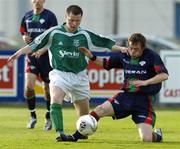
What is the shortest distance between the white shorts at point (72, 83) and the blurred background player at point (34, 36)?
240 centimetres

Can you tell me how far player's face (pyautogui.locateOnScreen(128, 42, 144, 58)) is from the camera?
47.5 feet

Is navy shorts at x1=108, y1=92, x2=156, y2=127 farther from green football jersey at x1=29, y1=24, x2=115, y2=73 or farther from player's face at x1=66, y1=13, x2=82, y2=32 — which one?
Result: player's face at x1=66, y1=13, x2=82, y2=32

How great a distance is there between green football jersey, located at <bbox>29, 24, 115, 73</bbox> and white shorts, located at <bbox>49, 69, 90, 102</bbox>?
84mm

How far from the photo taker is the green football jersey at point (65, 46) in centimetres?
1475

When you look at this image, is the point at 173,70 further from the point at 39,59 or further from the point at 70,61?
the point at 70,61

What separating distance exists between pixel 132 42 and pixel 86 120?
1400 millimetres

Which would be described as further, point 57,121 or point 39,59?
point 39,59

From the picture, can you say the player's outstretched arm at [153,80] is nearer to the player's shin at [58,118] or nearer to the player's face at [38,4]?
the player's shin at [58,118]

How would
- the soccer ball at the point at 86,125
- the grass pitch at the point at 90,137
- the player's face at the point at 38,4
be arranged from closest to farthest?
1. the grass pitch at the point at 90,137
2. the soccer ball at the point at 86,125
3. the player's face at the point at 38,4

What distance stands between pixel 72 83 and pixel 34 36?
9.32 ft

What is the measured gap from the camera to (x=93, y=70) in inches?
997

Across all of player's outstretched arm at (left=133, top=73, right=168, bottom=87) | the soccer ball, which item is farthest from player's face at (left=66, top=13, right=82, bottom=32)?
the soccer ball

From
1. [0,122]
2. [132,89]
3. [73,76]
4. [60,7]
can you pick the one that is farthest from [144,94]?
[60,7]

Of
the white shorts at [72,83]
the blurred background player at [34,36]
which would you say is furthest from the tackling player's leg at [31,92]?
the white shorts at [72,83]
